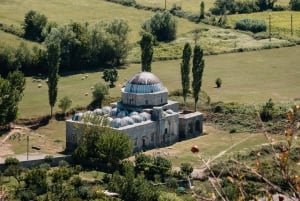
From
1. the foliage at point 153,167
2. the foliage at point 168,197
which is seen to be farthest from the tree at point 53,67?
the foliage at point 168,197

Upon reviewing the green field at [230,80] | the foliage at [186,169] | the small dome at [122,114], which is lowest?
the foliage at [186,169]

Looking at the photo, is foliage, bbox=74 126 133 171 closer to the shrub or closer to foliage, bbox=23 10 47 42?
the shrub

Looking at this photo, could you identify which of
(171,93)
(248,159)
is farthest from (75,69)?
(248,159)

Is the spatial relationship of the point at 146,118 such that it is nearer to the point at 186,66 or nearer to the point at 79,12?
the point at 186,66

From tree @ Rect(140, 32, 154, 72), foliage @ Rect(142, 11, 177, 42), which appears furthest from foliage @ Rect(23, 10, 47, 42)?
tree @ Rect(140, 32, 154, 72)

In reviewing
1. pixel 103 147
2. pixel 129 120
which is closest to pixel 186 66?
pixel 129 120

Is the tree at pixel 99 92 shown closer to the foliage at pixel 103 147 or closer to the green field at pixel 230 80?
the green field at pixel 230 80

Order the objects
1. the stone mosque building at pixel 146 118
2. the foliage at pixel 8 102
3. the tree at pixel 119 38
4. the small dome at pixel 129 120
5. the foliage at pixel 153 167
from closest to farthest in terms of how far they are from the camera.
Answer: the foliage at pixel 153 167
the small dome at pixel 129 120
the stone mosque building at pixel 146 118
the foliage at pixel 8 102
the tree at pixel 119 38
